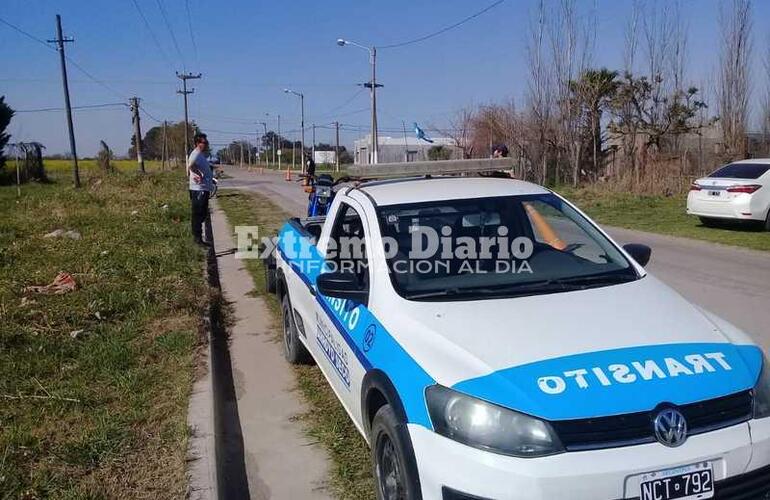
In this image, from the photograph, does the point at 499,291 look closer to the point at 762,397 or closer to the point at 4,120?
the point at 762,397

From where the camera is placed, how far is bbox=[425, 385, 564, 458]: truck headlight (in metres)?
2.48

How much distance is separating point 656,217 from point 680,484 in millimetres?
15400

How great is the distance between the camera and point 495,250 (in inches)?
160

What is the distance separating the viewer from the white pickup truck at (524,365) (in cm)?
247

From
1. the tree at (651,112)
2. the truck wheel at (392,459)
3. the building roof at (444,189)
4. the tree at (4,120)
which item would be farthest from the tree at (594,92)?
the tree at (4,120)

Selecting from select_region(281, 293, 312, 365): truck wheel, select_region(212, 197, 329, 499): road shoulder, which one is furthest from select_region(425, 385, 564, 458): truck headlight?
select_region(281, 293, 312, 365): truck wheel

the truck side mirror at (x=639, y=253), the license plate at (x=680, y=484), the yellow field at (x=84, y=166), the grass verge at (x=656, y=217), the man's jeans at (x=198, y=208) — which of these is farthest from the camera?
the yellow field at (x=84, y=166)

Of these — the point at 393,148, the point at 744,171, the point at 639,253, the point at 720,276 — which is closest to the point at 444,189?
the point at 639,253

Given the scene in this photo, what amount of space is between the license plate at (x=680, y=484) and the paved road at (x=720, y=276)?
381 centimetres

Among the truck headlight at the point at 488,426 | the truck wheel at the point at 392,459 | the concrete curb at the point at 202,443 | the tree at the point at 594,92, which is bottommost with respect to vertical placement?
the concrete curb at the point at 202,443

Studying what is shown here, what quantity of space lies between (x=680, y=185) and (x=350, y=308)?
72.1ft

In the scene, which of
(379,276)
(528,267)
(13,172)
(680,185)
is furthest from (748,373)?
(13,172)

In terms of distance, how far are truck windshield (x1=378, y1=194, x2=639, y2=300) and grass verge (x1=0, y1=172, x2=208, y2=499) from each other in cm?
169

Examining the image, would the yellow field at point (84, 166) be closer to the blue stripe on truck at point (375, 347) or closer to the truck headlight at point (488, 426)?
the blue stripe on truck at point (375, 347)
